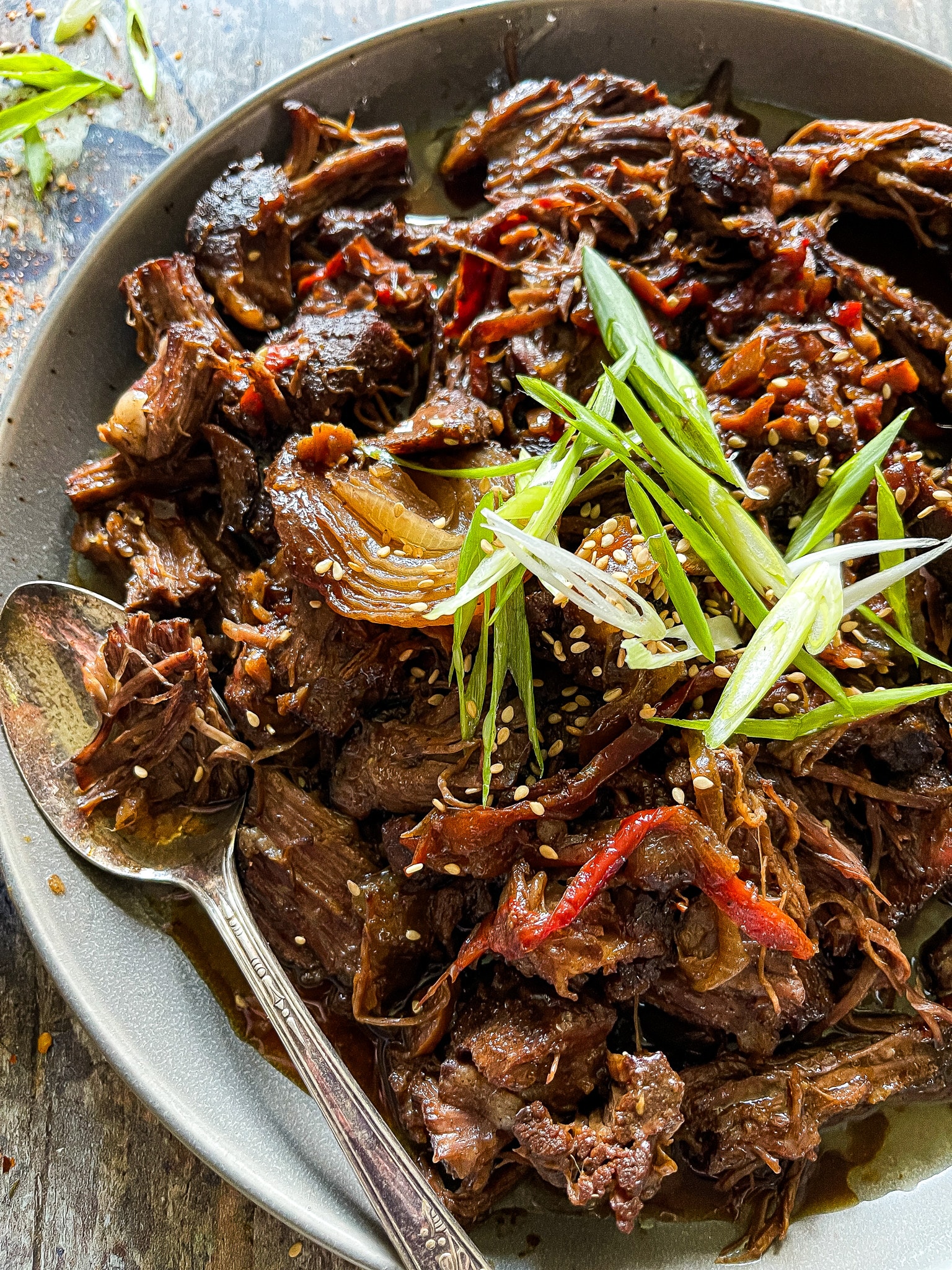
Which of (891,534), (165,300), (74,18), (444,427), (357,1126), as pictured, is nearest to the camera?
(357,1126)

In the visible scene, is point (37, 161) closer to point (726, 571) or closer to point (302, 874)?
point (302, 874)

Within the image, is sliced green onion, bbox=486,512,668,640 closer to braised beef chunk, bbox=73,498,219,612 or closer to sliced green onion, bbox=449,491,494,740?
sliced green onion, bbox=449,491,494,740

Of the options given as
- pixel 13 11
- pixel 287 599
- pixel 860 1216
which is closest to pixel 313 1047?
pixel 287 599

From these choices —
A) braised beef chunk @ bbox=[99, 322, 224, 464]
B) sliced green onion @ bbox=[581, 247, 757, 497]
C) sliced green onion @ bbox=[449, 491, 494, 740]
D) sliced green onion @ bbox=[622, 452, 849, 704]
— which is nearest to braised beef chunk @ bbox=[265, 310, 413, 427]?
braised beef chunk @ bbox=[99, 322, 224, 464]

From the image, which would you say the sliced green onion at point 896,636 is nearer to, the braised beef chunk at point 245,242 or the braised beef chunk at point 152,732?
the braised beef chunk at point 152,732

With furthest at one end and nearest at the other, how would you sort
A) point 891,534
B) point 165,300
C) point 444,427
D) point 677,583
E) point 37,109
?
point 37,109, point 165,300, point 444,427, point 891,534, point 677,583

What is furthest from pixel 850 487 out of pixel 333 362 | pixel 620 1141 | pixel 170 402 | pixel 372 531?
pixel 170 402
